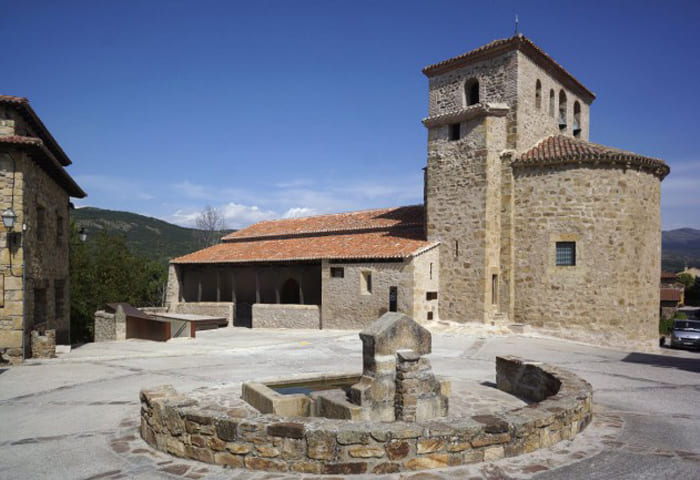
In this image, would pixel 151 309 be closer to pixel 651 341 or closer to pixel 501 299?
pixel 501 299

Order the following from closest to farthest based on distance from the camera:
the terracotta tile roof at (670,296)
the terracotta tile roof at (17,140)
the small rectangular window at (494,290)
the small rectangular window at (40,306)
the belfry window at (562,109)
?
1. the terracotta tile roof at (17,140)
2. the small rectangular window at (40,306)
3. the small rectangular window at (494,290)
4. the belfry window at (562,109)
5. the terracotta tile roof at (670,296)

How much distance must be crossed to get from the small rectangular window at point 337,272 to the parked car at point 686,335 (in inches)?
539

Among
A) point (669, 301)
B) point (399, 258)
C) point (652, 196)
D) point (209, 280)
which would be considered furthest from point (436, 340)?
point (669, 301)

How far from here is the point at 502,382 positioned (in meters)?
9.54

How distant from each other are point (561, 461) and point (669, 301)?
4831cm

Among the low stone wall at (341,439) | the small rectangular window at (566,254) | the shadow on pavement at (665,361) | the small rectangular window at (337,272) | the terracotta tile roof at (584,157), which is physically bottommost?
the shadow on pavement at (665,361)

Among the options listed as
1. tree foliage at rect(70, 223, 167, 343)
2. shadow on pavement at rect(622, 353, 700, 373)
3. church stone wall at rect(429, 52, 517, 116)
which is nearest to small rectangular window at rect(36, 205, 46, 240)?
church stone wall at rect(429, 52, 517, 116)

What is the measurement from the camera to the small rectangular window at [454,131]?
20.0 m

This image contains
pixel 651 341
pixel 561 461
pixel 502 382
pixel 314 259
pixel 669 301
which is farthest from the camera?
pixel 669 301

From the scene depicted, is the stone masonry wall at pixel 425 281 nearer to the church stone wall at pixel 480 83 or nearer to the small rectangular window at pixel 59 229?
the church stone wall at pixel 480 83

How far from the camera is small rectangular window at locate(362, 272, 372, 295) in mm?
19997

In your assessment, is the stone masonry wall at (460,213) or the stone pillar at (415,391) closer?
the stone pillar at (415,391)

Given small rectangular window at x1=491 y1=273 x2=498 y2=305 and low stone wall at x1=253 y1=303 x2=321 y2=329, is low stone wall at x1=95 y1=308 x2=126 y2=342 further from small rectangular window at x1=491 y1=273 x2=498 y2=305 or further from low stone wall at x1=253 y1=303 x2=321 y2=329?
small rectangular window at x1=491 y1=273 x2=498 y2=305

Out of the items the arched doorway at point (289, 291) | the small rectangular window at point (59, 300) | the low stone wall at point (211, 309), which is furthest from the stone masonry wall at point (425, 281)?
the small rectangular window at point (59, 300)
